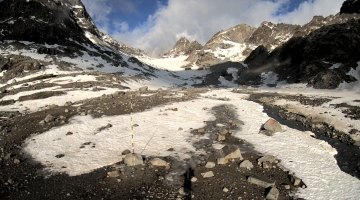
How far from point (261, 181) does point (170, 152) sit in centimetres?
499

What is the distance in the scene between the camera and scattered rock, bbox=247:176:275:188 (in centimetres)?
888

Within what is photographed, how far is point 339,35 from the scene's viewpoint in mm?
50844

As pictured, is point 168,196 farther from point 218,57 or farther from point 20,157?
point 218,57

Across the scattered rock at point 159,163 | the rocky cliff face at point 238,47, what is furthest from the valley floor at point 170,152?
the rocky cliff face at point 238,47

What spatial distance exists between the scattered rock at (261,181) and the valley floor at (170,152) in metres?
0.23

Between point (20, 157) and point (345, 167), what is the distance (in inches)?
621

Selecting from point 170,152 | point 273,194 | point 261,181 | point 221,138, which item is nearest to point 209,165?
point 261,181

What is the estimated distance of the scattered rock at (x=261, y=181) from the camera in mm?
8875

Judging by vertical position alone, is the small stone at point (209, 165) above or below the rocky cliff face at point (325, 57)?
below

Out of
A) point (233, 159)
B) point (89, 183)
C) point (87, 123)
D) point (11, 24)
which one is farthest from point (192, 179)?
point (11, 24)

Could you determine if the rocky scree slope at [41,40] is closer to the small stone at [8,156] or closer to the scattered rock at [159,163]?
the small stone at [8,156]

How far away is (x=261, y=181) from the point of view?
9.05 m

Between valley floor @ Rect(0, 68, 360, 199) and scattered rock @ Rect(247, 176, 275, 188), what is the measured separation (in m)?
0.23

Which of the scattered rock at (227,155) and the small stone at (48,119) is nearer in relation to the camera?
the scattered rock at (227,155)
